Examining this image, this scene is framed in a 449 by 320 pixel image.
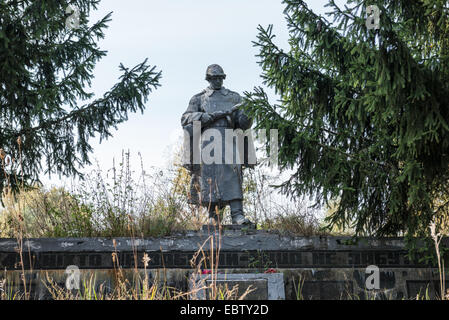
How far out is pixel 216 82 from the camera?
7.07 metres

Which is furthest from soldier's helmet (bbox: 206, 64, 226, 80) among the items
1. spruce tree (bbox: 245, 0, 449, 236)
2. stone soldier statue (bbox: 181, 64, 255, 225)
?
spruce tree (bbox: 245, 0, 449, 236)

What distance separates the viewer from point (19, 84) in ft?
23.1

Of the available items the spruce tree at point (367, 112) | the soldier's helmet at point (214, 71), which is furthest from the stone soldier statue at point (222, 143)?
the spruce tree at point (367, 112)

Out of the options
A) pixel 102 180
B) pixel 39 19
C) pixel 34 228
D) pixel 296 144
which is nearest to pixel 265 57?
pixel 296 144

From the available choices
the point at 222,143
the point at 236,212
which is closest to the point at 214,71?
the point at 222,143

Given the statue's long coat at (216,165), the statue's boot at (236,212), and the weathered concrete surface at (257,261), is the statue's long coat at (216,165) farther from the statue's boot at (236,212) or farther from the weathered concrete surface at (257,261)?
the weathered concrete surface at (257,261)

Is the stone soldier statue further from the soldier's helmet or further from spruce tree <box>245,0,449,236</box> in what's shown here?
spruce tree <box>245,0,449,236</box>

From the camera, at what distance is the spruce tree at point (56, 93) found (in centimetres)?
702

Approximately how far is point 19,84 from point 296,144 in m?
3.91

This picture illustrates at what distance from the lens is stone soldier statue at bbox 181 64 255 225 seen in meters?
6.69

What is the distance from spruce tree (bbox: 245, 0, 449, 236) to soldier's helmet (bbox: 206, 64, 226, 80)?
2.96 ft

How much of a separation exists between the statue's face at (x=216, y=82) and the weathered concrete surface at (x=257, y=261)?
2138 mm

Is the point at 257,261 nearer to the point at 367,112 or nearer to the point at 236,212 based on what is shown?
the point at 236,212

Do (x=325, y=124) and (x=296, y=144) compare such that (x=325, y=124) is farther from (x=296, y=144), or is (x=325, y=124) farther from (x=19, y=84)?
(x=19, y=84)
